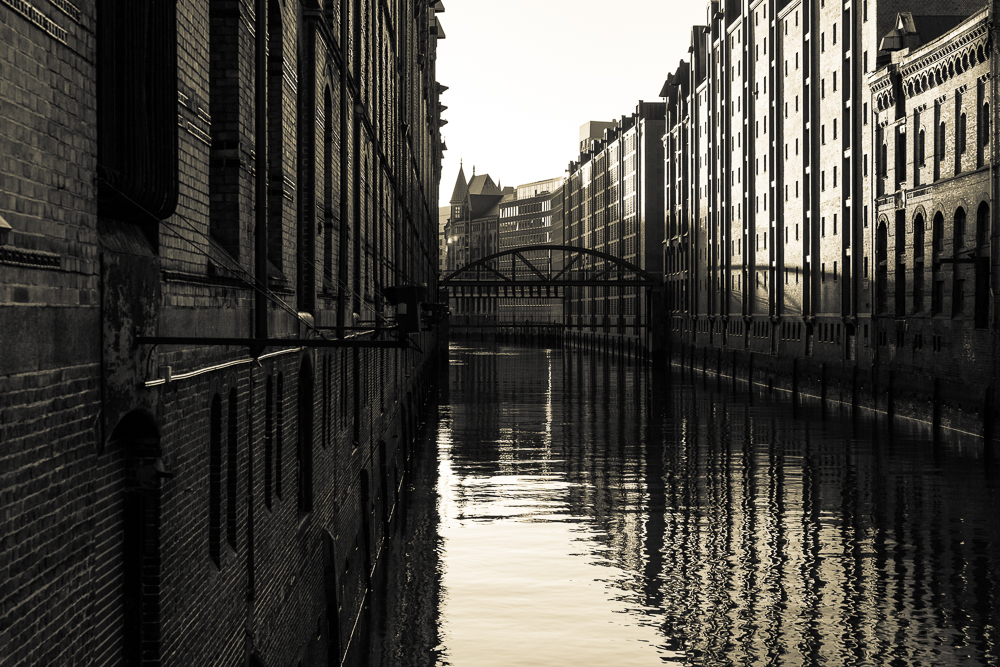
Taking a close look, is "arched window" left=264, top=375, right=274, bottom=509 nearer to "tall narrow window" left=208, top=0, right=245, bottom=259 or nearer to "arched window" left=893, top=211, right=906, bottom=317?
"tall narrow window" left=208, top=0, right=245, bottom=259

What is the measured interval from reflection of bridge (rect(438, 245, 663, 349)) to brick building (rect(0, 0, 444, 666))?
60816 millimetres

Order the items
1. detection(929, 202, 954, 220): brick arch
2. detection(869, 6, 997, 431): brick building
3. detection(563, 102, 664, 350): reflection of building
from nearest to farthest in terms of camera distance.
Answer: detection(869, 6, 997, 431): brick building < detection(929, 202, 954, 220): brick arch < detection(563, 102, 664, 350): reflection of building

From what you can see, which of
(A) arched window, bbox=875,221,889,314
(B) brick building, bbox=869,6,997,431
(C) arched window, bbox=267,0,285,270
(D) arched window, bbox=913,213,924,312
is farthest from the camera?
(A) arched window, bbox=875,221,889,314

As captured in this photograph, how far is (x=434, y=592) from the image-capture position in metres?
17.1

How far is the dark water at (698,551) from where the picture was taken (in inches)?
566

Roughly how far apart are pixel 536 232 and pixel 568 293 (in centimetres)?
4194

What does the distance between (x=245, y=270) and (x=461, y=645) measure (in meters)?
6.85

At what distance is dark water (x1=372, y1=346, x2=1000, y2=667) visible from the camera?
1438 centimetres

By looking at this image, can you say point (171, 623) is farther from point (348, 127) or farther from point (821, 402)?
point (821, 402)

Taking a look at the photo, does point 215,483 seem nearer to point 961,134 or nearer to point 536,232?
point 961,134

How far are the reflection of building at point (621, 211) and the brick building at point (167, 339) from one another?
80570 millimetres

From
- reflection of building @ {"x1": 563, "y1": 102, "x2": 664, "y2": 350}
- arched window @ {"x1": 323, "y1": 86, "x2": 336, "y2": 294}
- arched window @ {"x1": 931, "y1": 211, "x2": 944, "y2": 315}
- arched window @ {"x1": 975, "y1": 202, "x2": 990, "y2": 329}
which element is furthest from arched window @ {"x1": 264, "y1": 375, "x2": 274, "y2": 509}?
reflection of building @ {"x1": 563, "y1": 102, "x2": 664, "y2": 350}

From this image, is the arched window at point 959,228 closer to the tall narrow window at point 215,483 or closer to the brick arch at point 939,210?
the brick arch at point 939,210

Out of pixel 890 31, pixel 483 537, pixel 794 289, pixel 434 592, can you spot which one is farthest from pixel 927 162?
pixel 434 592
